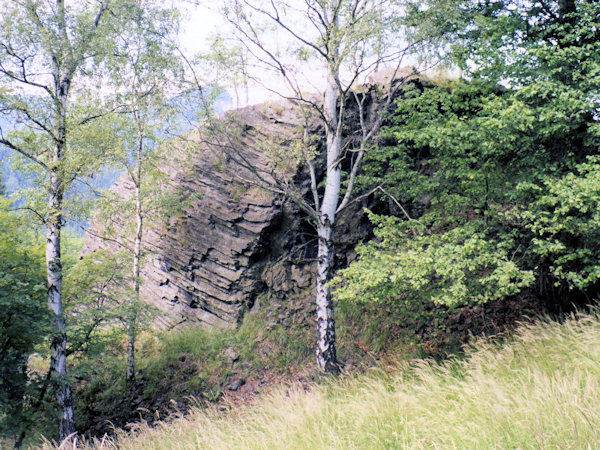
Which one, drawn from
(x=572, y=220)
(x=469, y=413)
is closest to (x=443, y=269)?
(x=572, y=220)

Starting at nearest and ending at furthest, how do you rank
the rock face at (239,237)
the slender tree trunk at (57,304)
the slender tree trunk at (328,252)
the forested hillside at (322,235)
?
the forested hillside at (322,235) < the slender tree trunk at (328,252) < the slender tree trunk at (57,304) < the rock face at (239,237)

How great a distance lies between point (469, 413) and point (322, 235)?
19.4 feet

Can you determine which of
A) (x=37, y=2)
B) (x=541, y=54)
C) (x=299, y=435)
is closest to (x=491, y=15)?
(x=541, y=54)

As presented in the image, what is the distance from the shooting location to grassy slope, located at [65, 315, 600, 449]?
3.38m

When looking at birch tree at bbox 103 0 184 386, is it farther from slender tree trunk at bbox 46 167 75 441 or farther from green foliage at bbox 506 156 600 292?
green foliage at bbox 506 156 600 292

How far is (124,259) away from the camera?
42.5ft

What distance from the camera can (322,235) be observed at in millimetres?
9648

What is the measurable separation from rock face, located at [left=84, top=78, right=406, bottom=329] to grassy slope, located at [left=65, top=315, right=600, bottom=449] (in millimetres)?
7499

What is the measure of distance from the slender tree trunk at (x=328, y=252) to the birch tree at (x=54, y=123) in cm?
609

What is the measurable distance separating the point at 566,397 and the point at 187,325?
13.2 metres

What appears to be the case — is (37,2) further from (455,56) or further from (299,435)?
(299,435)

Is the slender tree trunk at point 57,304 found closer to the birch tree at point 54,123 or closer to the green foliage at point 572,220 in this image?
the birch tree at point 54,123

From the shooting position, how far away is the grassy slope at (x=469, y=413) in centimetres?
338

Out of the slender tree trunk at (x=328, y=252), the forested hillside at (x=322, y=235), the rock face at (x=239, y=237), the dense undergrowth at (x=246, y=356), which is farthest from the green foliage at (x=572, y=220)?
the rock face at (x=239, y=237)
